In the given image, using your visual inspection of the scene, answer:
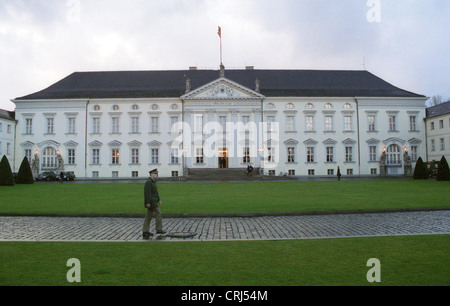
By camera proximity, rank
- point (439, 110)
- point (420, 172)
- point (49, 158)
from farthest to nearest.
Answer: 1. point (49, 158)
2. point (439, 110)
3. point (420, 172)

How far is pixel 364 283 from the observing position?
546 cm

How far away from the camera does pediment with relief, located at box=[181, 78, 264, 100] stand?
5231 centimetres

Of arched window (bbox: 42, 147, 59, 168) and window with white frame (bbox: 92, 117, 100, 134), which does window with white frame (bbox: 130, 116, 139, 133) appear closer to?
window with white frame (bbox: 92, 117, 100, 134)

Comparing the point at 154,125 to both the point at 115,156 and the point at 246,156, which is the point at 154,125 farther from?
the point at 246,156

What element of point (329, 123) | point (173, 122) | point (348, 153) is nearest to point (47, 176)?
point (173, 122)

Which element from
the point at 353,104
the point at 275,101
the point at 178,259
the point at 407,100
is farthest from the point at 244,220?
the point at 407,100

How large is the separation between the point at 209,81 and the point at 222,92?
5704mm

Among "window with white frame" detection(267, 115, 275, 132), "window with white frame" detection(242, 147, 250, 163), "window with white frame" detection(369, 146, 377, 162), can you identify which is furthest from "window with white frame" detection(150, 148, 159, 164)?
"window with white frame" detection(369, 146, 377, 162)

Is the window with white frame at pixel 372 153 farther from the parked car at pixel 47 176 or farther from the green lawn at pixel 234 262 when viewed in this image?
the green lawn at pixel 234 262

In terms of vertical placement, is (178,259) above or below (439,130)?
below

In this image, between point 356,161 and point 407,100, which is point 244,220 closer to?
point 356,161

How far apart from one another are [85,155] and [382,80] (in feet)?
153

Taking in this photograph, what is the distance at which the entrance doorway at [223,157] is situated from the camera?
52.8 m

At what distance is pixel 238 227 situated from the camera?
11289 millimetres
